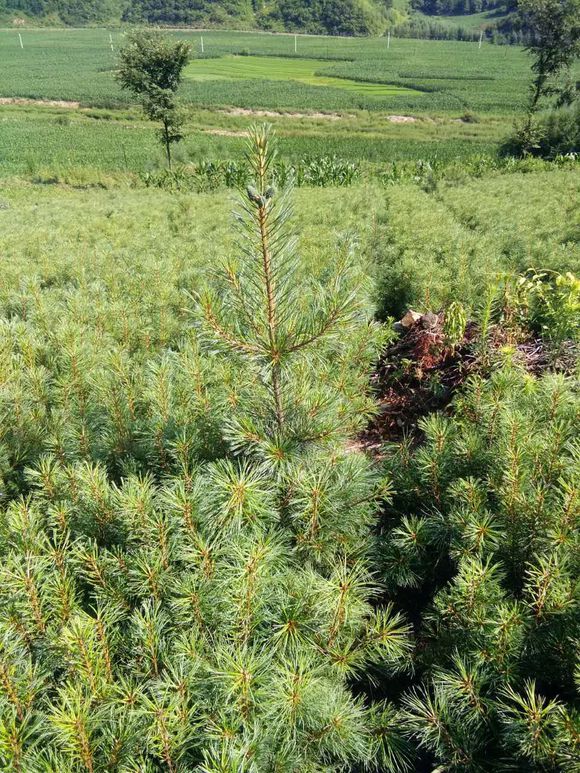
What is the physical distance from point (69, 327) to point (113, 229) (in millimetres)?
5599

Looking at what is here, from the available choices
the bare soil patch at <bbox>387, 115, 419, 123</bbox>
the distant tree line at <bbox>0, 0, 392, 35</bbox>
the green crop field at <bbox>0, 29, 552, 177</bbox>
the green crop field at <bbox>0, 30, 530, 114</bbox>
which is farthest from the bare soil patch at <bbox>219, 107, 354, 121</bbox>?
the distant tree line at <bbox>0, 0, 392, 35</bbox>

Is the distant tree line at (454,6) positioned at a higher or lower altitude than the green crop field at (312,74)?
higher

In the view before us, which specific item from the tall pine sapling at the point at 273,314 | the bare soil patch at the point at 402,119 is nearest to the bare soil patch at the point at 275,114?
the bare soil patch at the point at 402,119

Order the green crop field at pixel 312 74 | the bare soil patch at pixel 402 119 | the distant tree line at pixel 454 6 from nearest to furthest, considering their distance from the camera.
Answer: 1. the bare soil patch at pixel 402 119
2. the green crop field at pixel 312 74
3. the distant tree line at pixel 454 6

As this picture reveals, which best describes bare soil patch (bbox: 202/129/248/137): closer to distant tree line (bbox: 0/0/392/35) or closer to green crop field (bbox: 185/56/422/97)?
green crop field (bbox: 185/56/422/97)

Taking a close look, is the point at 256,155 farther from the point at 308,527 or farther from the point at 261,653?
the point at 261,653

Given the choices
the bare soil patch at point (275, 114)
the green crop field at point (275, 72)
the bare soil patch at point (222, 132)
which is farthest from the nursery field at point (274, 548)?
the green crop field at point (275, 72)

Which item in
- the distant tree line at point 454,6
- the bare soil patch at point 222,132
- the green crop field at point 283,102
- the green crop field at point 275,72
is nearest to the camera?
the green crop field at point 283,102

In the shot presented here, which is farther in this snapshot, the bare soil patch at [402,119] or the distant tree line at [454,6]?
the distant tree line at [454,6]

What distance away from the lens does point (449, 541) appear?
1709 mm

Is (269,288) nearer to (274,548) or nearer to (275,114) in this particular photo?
(274,548)

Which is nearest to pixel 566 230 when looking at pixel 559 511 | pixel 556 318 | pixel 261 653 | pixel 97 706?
pixel 556 318

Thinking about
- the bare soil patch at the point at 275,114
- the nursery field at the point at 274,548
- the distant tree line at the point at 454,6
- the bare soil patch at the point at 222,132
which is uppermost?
the distant tree line at the point at 454,6

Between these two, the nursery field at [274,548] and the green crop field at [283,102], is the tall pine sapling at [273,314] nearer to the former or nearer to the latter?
the nursery field at [274,548]
